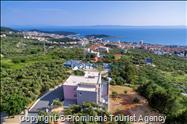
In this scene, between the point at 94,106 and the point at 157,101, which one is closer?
the point at 94,106

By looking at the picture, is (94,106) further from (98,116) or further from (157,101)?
(157,101)

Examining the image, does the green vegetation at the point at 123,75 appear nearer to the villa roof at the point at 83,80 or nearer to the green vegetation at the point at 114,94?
the green vegetation at the point at 114,94

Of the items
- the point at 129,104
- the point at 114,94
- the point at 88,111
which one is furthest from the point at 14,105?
the point at 129,104

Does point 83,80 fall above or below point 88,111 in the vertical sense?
above

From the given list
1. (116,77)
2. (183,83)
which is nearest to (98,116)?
(116,77)

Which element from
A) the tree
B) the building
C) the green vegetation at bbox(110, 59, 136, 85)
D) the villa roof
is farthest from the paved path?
the green vegetation at bbox(110, 59, 136, 85)

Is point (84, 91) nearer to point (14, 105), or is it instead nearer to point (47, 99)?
point (47, 99)

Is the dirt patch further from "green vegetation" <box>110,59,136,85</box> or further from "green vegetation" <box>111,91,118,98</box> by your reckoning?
"green vegetation" <box>110,59,136,85</box>

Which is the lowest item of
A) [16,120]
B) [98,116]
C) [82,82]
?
[16,120]
